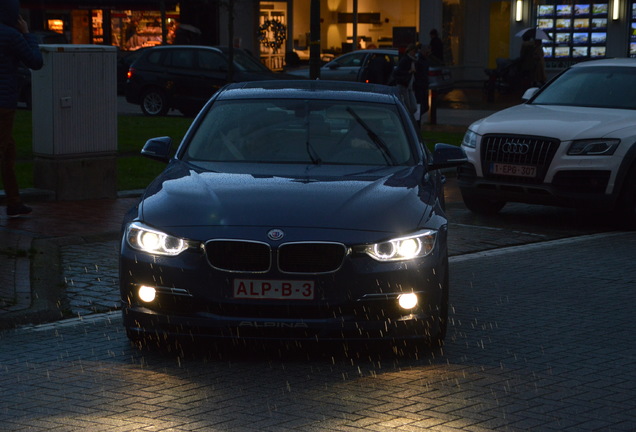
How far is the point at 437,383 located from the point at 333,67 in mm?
25641

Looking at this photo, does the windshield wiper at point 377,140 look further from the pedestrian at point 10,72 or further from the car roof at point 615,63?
the car roof at point 615,63

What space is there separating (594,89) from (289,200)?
8158 mm

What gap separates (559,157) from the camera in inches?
500

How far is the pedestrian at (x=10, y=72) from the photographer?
11352 millimetres

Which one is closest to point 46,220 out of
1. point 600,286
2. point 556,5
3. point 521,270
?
point 521,270

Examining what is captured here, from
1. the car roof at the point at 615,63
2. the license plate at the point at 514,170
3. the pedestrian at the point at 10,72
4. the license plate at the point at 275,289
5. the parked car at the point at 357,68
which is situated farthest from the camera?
the parked car at the point at 357,68

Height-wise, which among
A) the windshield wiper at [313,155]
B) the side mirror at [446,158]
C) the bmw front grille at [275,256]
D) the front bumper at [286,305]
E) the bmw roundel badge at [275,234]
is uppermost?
the windshield wiper at [313,155]

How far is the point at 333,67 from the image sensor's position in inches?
1244

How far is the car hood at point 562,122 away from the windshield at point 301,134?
4792 millimetres

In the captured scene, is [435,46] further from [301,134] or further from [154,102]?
[301,134]

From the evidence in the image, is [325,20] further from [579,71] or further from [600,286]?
[600,286]

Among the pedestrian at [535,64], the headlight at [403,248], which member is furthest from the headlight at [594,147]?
the pedestrian at [535,64]

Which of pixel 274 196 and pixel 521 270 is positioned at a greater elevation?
pixel 274 196

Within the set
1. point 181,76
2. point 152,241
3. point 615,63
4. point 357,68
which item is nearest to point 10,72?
point 152,241
